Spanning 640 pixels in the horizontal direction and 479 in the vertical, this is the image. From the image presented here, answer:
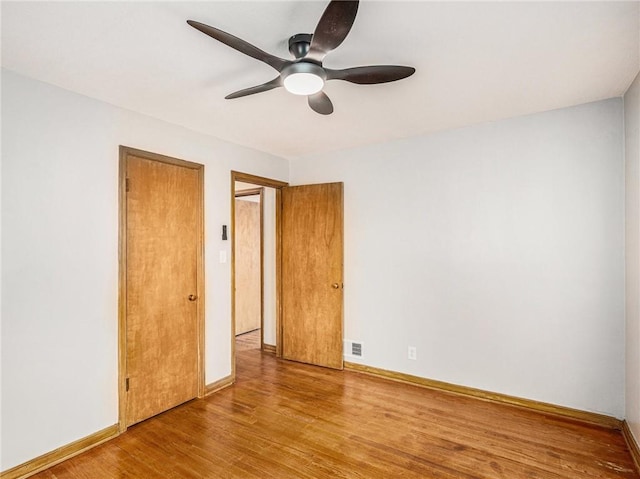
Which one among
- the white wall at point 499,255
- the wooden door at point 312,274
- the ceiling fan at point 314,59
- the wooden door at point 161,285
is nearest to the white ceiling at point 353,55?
the ceiling fan at point 314,59

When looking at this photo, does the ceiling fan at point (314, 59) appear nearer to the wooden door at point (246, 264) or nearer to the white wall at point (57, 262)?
the white wall at point (57, 262)

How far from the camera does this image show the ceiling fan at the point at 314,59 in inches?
54.6

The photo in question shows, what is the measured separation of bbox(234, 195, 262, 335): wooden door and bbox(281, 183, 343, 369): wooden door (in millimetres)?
1358

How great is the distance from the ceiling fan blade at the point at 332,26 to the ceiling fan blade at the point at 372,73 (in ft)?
0.60

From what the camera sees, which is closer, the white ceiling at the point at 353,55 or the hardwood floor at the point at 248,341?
the white ceiling at the point at 353,55

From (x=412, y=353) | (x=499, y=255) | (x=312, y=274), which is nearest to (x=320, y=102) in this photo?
(x=499, y=255)

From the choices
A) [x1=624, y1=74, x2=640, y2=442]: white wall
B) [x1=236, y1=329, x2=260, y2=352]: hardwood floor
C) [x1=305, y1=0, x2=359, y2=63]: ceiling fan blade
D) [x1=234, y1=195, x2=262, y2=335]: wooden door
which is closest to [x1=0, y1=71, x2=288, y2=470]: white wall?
[x1=305, y1=0, x2=359, y2=63]: ceiling fan blade

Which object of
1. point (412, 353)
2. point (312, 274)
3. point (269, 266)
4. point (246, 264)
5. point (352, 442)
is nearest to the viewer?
point (352, 442)

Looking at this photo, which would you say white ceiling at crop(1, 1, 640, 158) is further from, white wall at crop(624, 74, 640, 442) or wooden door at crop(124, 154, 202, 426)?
wooden door at crop(124, 154, 202, 426)

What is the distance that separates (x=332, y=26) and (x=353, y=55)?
60 cm

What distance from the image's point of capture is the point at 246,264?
17.9 ft

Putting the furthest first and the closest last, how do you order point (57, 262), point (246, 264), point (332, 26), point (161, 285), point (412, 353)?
point (246, 264) < point (412, 353) < point (161, 285) < point (57, 262) < point (332, 26)

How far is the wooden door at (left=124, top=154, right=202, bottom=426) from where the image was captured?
105 inches

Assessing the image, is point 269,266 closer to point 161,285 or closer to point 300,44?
point 161,285
